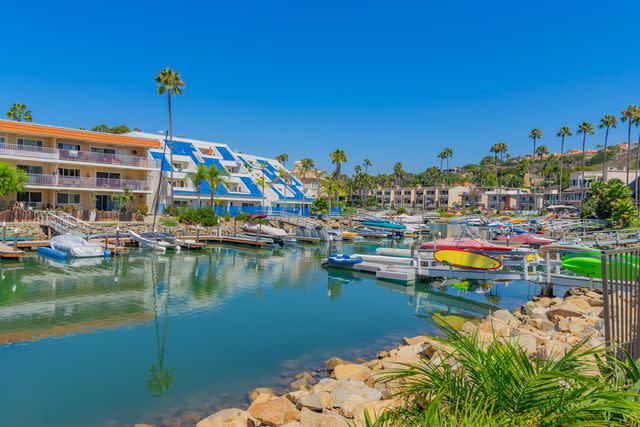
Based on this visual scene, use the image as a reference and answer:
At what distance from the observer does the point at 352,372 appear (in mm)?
12484

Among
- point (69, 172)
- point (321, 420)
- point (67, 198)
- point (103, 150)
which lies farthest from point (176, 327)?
point (103, 150)

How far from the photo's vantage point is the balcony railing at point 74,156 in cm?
4373

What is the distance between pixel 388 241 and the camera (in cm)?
5806

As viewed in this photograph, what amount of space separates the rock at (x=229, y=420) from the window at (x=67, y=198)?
44.7 m

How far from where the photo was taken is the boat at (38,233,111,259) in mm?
33500

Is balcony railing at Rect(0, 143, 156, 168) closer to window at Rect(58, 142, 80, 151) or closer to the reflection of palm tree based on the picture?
window at Rect(58, 142, 80, 151)

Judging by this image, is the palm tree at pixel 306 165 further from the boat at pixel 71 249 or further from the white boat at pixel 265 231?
the boat at pixel 71 249

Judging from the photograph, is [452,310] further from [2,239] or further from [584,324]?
[2,239]

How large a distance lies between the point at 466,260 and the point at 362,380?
16.3m

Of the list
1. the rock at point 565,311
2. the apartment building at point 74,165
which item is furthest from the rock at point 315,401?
the apartment building at point 74,165

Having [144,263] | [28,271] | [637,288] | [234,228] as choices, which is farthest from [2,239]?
[637,288]

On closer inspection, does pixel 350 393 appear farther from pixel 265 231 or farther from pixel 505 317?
pixel 265 231

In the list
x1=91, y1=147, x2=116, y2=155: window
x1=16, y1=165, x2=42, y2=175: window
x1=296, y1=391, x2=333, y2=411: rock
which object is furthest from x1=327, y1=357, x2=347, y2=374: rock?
x1=91, y1=147, x2=116, y2=155: window

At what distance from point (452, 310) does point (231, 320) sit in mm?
10570
